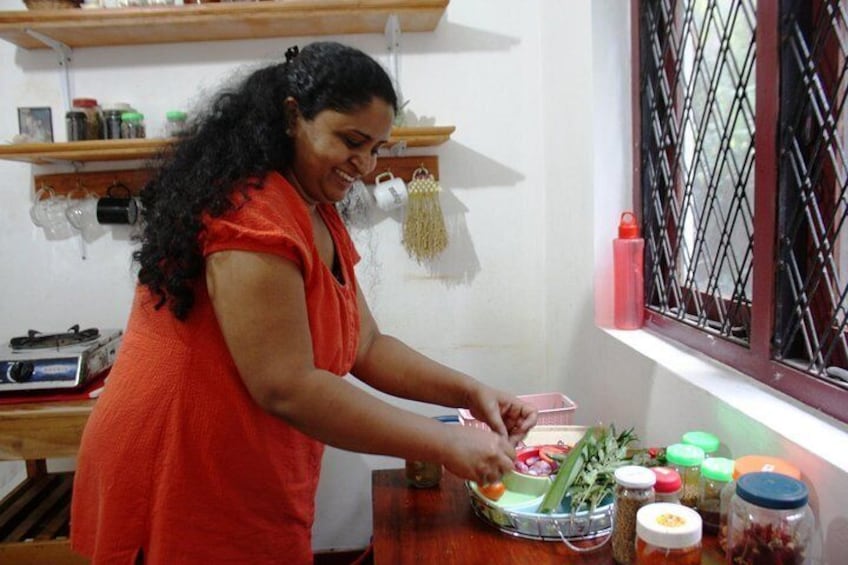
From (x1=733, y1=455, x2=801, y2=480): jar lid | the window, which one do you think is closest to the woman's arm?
(x1=733, y1=455, x2=801, y2=480): jar lid

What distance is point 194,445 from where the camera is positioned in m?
0.94

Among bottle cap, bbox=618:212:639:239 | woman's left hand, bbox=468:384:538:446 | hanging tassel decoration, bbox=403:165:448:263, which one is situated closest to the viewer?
woman's left hand, bbox=468:384:538:446

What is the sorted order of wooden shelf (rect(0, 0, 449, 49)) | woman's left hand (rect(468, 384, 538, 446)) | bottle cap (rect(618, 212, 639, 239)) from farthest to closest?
wooden shelf (rect(0, 0, 449, 49))
bottle cap (rect(618, 212, 639, 239))
woman's left hand (rect(468, 384, 538, 446))

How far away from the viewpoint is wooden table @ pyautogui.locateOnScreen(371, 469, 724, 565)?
89 centimetres

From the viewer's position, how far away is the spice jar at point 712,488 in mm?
880

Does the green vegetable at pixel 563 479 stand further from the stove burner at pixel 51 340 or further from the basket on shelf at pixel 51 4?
the basket on shelf at pixel 51 4

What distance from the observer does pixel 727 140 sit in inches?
48.0

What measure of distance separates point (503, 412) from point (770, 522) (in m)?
0.50

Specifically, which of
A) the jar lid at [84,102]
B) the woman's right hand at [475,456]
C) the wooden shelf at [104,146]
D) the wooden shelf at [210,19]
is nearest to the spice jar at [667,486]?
the woman's right hand at [475,456]

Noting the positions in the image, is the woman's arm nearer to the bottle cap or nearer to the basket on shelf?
the bottle cap

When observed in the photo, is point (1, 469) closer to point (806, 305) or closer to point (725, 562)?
point (725, 562)

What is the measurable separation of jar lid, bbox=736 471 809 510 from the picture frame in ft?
6.56

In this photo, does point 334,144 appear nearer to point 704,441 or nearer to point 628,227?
point 704,441

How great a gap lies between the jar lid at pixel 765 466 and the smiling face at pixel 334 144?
0.68 meters
